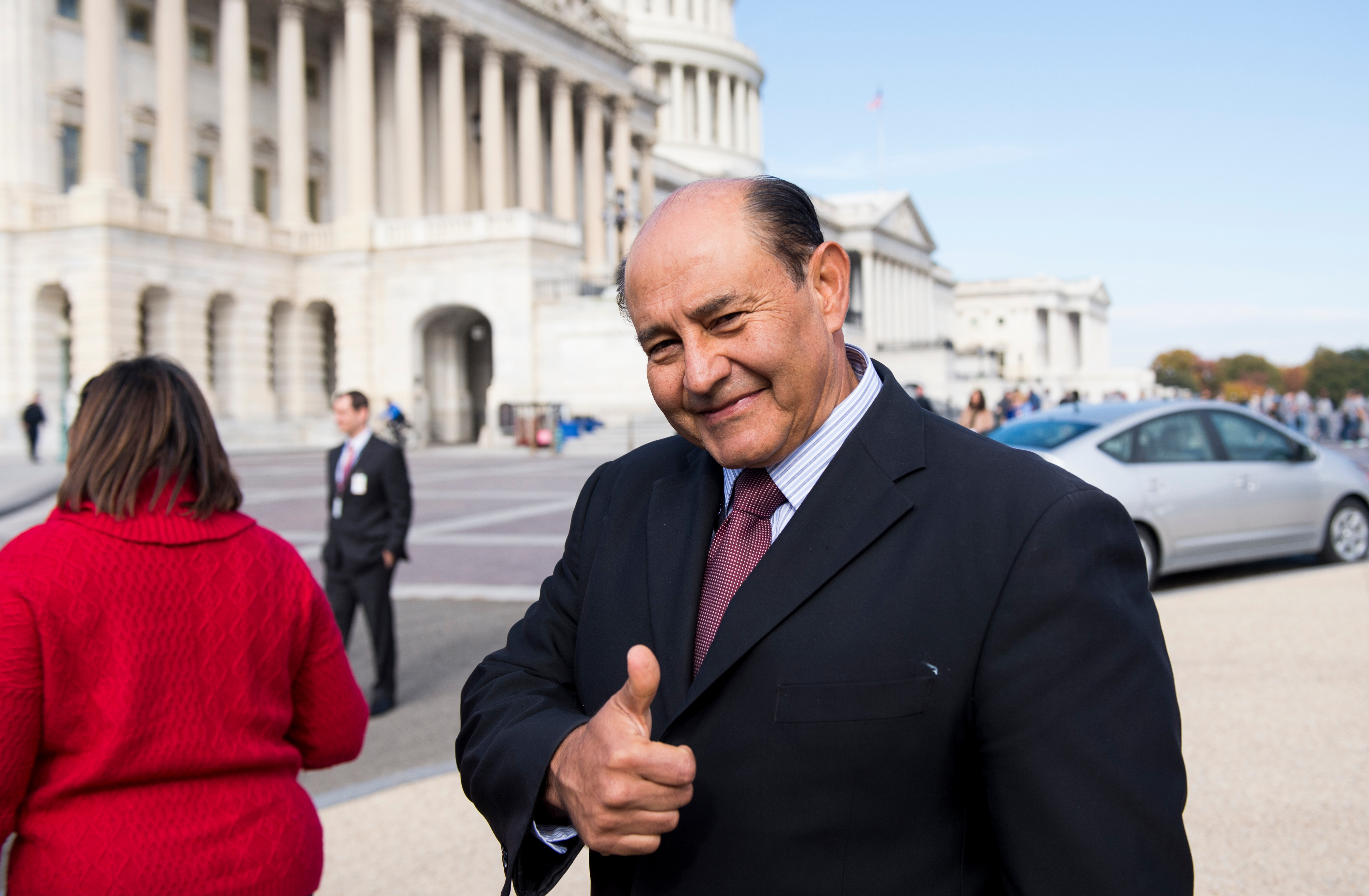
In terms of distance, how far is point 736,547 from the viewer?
5.99ft

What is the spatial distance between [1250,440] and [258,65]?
38.8m

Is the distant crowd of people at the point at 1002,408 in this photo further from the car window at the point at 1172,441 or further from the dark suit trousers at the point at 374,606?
the dark suit trousers at the point at 374,606

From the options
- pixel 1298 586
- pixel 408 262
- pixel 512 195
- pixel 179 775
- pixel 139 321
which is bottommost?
pixel 1298 586

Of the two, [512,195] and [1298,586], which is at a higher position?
[512,195]

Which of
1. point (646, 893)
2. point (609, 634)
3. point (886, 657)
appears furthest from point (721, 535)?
point (646, 893)

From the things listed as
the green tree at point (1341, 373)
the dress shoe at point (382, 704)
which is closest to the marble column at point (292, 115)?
the dress shoe at point (382, 704)

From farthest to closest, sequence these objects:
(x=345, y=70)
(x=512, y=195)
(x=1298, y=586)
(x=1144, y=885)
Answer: (x=512, y=195) < (x=345, y=70) < (x=1298, y=586) < (x=1144, y=885)

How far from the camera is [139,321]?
1259 inches

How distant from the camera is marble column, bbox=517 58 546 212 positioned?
44344 millimetres

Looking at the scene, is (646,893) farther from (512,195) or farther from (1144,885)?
(512,195)

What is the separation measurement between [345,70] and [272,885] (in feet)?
139

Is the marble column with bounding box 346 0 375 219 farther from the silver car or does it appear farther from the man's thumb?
the man's thumb

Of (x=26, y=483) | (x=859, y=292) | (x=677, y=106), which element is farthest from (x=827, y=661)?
(x=677, y=106)

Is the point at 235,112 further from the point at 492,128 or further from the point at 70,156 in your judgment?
the point at 492,128
